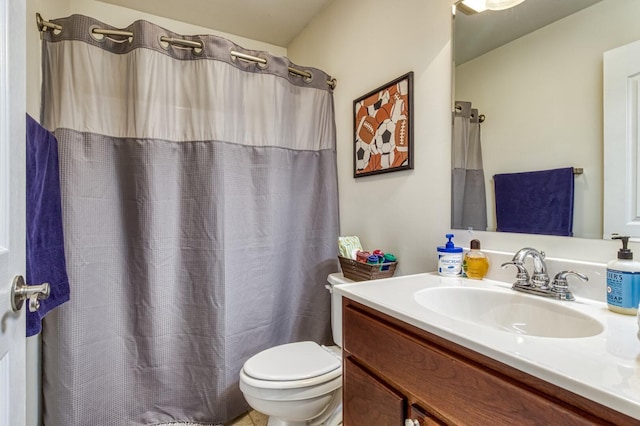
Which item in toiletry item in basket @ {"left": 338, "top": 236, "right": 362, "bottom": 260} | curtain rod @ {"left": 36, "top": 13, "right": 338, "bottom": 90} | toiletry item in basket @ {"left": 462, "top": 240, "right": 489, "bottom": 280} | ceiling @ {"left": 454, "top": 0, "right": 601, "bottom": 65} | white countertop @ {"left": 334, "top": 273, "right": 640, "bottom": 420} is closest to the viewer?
white countertop @ {"left": 334, "top": 273, "right": 640, "bottom": 420}

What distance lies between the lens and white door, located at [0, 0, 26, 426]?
57 cm

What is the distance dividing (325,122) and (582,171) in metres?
1.38

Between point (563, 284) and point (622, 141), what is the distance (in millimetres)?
419

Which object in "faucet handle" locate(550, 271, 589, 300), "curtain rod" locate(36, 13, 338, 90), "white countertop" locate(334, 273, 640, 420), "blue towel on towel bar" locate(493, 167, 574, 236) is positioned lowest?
"white countertop" locate(334, 273, 640, 420)

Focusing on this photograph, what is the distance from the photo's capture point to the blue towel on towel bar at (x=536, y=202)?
3.06 ft

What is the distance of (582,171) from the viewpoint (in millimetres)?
892

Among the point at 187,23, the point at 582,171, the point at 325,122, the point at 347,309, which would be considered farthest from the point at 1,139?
the point at 187,23

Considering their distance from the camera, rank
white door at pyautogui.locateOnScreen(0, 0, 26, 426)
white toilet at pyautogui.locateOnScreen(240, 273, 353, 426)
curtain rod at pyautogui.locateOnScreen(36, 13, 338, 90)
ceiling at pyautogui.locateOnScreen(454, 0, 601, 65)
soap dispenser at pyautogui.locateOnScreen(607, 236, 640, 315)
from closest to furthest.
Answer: white door at pyautogui.locateOnScreen(0, 0, 26, 426) → soap dispenser at pyautogui.locateOnScreen(607, 236, 640, 315) → ceiling at pyautogui.locateOnScreen(454, 0, 601, 65) → white toilet at pyautogui.locateOnScreen(240, 273, 353, 426) → curtain rod at pyautogui.locateOnScreen(36, 13, 338, 90)

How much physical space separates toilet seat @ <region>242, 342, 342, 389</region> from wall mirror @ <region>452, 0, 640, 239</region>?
0.90 m

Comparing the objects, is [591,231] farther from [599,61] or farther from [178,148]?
[178,148]

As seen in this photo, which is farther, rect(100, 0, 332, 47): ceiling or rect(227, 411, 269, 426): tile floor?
rect(100, 0, 332, 47): ceiling

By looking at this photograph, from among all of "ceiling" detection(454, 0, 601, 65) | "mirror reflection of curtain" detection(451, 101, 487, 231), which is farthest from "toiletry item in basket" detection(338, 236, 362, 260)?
"ceiling" detection(454, 0, 601, 65)

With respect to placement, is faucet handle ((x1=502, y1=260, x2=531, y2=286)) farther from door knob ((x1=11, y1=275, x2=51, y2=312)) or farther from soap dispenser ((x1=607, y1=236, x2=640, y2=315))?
door knob ((x1=11, y1=275, x2=51, y2=312))

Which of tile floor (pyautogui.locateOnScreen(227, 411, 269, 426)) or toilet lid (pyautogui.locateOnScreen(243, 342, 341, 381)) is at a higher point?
toilet lid (pyautogui.locateOnScreen(243, 342, 341, 381))
